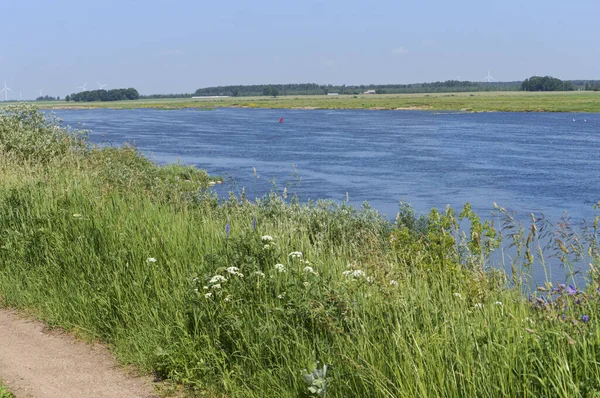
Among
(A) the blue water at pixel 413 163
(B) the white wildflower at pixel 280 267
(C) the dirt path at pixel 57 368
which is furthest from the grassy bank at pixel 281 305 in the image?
(A) the blue water at pixel 413 163

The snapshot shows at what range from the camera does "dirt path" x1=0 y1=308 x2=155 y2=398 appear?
217 inches

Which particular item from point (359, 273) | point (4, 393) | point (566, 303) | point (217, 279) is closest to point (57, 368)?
point (4, 393)

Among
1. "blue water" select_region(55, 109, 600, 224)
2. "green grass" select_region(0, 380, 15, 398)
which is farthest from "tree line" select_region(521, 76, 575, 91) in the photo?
"green grass" select_region(0, 380, 15, 398)

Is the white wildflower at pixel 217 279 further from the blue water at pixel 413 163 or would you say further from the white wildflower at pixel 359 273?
the blue water at pixel 413 163

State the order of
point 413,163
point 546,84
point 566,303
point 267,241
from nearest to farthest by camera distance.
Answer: point 566,303 → point 267,241 → point 413,163 → point 546,84

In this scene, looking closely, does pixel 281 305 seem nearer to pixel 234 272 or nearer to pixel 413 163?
pixel 234 272

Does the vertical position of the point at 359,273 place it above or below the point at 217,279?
above

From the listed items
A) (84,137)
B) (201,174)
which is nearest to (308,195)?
(201,174)

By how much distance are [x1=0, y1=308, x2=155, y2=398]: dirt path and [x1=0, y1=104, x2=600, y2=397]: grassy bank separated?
16cm

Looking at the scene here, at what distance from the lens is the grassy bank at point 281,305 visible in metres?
3.91

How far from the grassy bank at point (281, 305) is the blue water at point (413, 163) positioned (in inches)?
201

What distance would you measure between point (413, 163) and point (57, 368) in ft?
99.8

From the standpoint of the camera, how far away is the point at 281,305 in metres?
5.45

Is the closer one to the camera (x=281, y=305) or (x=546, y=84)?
(x=281, y=305)
